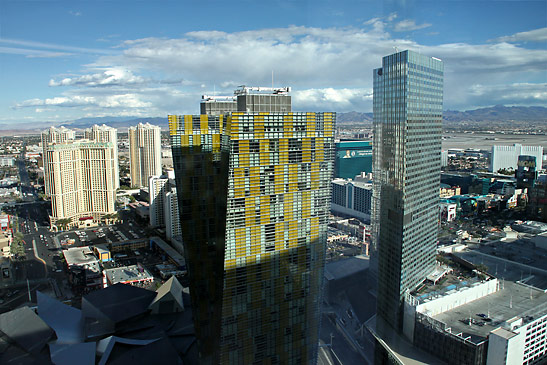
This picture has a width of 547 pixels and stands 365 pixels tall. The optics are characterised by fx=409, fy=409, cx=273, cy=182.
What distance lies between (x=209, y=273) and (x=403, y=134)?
3545 mm

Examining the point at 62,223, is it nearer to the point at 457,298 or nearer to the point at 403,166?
the point at 403,166

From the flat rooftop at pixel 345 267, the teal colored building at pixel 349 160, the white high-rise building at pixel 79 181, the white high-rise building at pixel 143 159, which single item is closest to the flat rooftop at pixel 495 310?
the flat rooftop at pixel 345 267

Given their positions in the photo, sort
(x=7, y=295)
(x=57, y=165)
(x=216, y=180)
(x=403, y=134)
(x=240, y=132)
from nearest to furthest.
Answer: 1. (x=240, y=132)
2. (x=216, y=180)
3. (x=403, y=134)
4. (x=7, y=295)
5. (x=57, y=165)

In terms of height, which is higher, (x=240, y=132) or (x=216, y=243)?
(x=240, y=132)

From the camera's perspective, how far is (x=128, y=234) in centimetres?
1357

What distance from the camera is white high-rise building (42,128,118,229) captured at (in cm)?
1459

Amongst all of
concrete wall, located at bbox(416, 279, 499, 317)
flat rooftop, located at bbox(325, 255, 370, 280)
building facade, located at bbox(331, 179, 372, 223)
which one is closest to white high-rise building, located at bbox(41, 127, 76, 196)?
building facade, located at bbox(331, 179, 372, 223)

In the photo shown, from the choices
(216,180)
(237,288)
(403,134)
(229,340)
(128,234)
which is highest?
(403,134)

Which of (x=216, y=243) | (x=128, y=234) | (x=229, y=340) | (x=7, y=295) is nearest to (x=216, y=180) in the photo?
(x=216, y=243)

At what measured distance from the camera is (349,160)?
1784 centimetres

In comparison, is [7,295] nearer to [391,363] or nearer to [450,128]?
[391,363]

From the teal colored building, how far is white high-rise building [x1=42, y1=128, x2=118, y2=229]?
9434 millimetres

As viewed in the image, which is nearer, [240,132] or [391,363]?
[240,132]

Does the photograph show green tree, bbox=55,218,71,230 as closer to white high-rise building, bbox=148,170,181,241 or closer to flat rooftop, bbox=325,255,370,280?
white high-rise building, bbox=148,170,181,241
